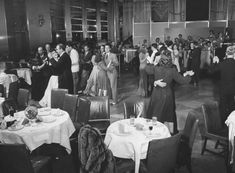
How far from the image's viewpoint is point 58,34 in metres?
11.4

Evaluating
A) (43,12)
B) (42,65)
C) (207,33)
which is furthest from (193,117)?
(207,33)

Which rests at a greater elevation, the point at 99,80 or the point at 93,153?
the point at 99,80

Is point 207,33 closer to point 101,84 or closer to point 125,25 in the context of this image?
point 125,25

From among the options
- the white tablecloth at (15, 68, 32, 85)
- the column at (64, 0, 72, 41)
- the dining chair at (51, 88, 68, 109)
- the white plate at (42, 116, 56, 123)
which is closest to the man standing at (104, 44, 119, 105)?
the dining chair at (51, 88, 68, 109)

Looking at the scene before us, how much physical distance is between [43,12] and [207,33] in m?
8.39

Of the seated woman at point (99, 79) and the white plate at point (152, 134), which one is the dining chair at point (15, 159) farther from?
the seated woman at point (99, 79)

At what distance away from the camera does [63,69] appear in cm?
636

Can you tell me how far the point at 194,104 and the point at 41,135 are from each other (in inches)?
186

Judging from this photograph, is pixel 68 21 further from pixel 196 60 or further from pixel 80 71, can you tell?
pixel 196 60

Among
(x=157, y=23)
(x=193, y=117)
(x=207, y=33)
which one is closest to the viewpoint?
(x=193, y=117)

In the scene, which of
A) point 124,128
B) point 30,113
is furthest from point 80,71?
point 124,128

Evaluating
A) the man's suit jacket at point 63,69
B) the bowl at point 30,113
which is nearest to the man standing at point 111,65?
the man's suit jacket at point 63,69

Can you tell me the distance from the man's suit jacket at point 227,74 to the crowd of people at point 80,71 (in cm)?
269

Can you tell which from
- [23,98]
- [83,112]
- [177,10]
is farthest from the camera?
[177,10]
